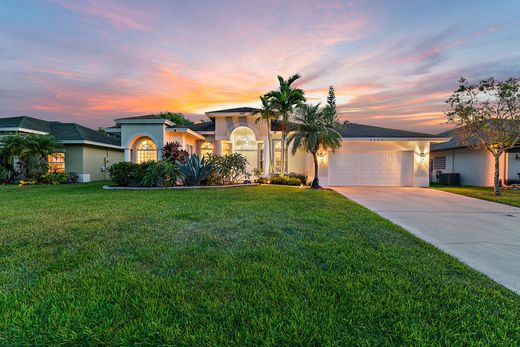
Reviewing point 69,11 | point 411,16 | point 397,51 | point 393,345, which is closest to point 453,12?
point 411,16

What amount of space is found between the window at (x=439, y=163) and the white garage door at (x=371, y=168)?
8.21m

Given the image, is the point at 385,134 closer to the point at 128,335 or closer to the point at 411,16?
the point at 411,16

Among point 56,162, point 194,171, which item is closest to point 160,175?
point 194,171

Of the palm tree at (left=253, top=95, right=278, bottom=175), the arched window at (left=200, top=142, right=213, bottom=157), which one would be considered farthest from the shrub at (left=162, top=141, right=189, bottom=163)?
the palm tree at (left=253, top=95, right=278, bottom=175)

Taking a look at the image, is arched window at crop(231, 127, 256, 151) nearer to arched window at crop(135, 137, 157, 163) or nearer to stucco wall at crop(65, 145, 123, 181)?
arched window at crop(135, 137, 157, 163)

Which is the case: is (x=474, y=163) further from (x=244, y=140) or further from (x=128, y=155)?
(x=128, y=155)

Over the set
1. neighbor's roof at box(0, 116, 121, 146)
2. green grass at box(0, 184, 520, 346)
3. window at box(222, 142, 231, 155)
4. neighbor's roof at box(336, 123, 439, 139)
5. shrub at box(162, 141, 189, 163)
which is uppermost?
neighbor's roof at box(0, 116, 121, 146)

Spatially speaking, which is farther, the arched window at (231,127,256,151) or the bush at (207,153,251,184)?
the arched window at (231,127,256,151)

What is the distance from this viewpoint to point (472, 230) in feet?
19.0

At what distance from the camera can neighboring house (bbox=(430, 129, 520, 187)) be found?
1698 centimetres

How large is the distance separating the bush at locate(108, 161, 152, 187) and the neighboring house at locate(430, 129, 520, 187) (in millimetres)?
18254

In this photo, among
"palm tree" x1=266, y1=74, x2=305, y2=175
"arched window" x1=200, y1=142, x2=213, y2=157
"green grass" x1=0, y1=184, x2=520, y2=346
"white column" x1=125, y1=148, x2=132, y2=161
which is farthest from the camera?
"arched window" x1=200, y1=142, x2=213, y2=157

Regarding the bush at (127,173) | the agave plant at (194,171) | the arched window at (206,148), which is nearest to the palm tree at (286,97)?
the agave plant at (194,171)

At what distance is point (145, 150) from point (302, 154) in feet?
38.4
